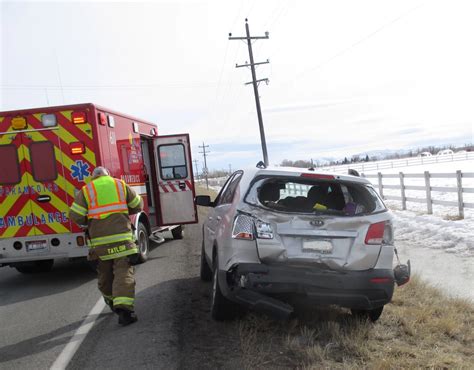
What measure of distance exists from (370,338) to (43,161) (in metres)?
5.70

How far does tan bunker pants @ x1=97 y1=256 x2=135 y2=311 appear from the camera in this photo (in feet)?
16.9

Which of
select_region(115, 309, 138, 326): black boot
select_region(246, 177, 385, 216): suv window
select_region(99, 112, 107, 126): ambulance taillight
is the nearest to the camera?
select_region(246, 177, 385, 216): suv window

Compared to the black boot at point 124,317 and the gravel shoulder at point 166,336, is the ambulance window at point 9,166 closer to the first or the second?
the gravel shoulder at point 166,336

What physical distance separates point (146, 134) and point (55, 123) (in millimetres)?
3100

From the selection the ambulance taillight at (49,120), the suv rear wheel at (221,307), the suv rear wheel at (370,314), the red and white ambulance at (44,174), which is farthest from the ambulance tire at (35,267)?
the suv rear wheel at (370,314)

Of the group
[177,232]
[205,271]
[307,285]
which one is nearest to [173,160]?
[177,232]

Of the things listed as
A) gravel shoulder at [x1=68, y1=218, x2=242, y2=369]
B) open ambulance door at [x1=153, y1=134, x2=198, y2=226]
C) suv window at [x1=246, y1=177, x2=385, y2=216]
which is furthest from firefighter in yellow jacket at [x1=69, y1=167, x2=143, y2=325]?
open ambulance door at [x1=153, y1=134, x2=198, y2=226]

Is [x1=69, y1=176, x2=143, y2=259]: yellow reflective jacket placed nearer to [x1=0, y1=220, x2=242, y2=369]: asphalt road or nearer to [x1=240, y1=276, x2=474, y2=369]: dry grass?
[x1=0, y1=220, x2=242, y2=369]: asphalt road

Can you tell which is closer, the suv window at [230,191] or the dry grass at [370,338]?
the dry grass at [370,338]

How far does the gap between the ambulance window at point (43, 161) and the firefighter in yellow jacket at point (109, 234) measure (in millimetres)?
2445

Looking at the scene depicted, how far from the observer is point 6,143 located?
24.7ft

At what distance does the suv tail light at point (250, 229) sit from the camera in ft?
14.4

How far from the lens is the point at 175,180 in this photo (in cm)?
1086

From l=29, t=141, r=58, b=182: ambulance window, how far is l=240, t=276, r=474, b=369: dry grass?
431cm
